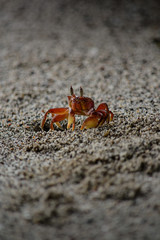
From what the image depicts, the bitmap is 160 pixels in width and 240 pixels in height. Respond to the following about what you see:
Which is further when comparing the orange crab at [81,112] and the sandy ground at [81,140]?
the orange crab at [81,112]

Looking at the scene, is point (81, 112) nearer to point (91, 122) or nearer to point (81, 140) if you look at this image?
point (91, 122)

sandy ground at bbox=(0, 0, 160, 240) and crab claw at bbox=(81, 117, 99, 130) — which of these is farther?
crab claw at bbox=(81, 117, 99, 130)

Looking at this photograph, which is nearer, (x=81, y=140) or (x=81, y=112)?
(x=81, y=140)

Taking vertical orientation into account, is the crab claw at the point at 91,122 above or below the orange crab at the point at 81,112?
below

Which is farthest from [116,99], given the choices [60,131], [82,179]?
[82,179]

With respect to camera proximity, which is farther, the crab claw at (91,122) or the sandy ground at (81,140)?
the crab claw at (91,122)

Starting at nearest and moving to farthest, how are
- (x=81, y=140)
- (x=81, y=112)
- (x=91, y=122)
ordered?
(x=81, y=140), (x=91, y=122), (x=81, y=112)

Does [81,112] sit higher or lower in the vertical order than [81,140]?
higher

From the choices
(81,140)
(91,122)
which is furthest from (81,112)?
(81,140)

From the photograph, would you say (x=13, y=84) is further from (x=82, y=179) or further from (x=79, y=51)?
(x=82, y=179)
